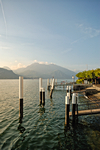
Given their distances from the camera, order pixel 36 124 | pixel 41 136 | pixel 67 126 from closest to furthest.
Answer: pixel 41 136, pixel 67 126, pixel 36 124

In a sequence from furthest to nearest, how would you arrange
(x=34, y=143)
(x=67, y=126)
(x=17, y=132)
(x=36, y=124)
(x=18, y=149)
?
(x=36, y=124)
(x=67, y=126)
(x=17, y=132)
(x=34, y=143)
(x=18, y=149)

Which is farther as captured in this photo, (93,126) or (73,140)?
(93,126)

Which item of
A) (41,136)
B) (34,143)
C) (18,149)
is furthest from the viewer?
(41,136)

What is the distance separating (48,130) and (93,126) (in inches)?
140

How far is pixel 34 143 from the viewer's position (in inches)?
267

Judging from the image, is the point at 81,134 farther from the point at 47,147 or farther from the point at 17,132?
the point at 17,132

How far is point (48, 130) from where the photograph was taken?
841cm

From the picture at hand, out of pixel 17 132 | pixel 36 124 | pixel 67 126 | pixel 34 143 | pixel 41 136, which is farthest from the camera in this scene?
pixel 36 124

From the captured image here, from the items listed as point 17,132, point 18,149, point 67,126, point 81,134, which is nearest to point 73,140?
point 81,134

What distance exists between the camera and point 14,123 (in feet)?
31.8

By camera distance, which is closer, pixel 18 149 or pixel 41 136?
pixel 18 149

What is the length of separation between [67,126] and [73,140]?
1552mm

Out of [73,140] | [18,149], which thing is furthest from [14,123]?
[73,140]

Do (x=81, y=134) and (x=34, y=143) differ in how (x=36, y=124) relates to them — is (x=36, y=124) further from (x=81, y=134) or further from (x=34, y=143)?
(x=81, y=134)
